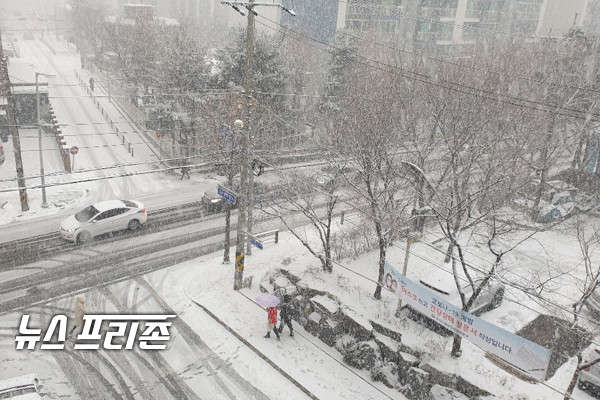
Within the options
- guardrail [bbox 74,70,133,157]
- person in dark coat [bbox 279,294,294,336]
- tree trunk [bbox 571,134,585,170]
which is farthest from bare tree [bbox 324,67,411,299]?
guardrail [bbox 74,70,133,157]

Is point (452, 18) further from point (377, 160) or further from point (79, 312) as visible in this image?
point (79, 312)

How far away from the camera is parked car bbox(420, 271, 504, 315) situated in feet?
50.0

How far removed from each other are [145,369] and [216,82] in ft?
70.0

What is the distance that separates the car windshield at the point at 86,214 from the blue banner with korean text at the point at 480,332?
13.5 m

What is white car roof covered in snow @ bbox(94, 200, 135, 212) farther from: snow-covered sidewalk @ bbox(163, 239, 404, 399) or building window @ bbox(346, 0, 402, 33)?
building window @ bbox(346, 0, 402, 33)

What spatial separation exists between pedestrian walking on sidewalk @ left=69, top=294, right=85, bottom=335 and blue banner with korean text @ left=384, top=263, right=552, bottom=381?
30.5 feet

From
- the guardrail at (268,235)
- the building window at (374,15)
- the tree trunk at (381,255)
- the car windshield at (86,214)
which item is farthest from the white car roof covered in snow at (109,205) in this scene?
the building window at (374,15)

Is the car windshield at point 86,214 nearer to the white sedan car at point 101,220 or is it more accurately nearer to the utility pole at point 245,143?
the white sedan car at point 101,220

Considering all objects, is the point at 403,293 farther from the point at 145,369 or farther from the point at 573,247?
the point at 573,247

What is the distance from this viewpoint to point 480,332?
470 inches

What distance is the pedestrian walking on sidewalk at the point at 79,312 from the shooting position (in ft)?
47.0

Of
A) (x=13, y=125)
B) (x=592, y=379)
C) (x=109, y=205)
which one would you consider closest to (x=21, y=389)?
(x=109, y=205)

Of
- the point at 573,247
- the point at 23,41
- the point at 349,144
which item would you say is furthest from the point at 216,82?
the point at 23,41

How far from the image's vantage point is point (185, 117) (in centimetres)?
3050
